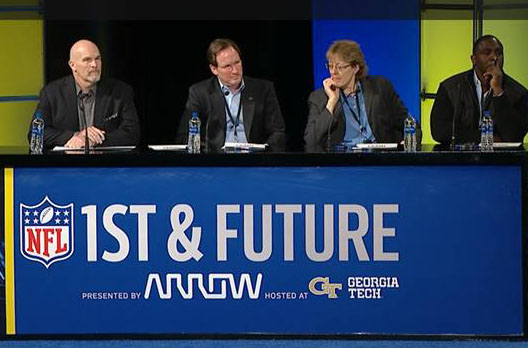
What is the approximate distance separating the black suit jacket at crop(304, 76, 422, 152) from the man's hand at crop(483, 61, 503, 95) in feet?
1.79

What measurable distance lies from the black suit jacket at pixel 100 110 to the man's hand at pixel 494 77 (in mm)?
2211

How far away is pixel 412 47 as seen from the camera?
28.0 feet

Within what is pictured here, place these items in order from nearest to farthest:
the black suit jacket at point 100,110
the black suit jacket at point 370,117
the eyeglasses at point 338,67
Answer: the black suit jacket at point 370,117 → the black suit jacket at point 100,110 → the eyeglasses at point 338,67

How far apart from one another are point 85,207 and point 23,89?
363 centimetres

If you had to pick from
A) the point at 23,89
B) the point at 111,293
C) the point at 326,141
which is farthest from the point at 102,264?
the point at 23,89

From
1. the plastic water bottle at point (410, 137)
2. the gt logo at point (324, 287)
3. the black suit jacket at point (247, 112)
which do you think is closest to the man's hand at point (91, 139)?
the black suit jacket at point (247, 112)

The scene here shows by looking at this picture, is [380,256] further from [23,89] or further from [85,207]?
[23,89]

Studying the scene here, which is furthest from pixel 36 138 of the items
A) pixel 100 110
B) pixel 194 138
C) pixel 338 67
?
pixel 338 67

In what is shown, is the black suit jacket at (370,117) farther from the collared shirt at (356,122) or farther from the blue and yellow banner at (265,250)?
the blue and yellow banner at (265,250)

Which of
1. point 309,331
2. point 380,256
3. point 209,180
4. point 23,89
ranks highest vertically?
point 23,89

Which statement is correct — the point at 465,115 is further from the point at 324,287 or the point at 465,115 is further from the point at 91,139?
the point at 324,287

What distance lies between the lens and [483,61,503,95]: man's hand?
→ 742cm

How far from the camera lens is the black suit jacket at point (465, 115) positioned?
24.0ft

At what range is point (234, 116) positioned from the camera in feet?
24.6
